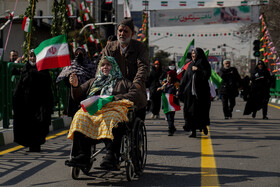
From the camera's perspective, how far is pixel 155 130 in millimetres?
12016

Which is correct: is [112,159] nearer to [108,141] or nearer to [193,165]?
[108,141]

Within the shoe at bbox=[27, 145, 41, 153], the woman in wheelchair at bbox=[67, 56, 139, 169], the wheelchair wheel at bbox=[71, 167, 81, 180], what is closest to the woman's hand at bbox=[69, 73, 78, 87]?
the woman in wheelchair at bbox=[67, 56, 139, 169]

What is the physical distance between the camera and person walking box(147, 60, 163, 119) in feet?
52.2

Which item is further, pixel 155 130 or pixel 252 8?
pixel 252 8

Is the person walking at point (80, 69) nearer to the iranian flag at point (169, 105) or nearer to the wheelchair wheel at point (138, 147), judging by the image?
the iranian flag at point (169, 105)

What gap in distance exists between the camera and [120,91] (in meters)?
6.03

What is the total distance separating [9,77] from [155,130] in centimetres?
359

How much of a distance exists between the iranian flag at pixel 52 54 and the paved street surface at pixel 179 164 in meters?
1.41

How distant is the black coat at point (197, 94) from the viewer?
10414 millimetres

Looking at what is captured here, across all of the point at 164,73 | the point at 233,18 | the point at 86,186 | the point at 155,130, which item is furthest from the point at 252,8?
the point at 86,186

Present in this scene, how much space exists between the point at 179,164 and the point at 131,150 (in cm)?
152

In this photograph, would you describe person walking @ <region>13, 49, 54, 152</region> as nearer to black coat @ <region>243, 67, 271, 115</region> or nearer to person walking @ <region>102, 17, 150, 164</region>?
person walking @ <region>102, 17, 150, 164</region>

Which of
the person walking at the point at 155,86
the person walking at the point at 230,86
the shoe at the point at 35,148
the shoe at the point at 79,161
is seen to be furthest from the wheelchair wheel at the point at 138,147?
the person walking at the point at 230,86

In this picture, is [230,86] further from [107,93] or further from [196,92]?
[107,93]
